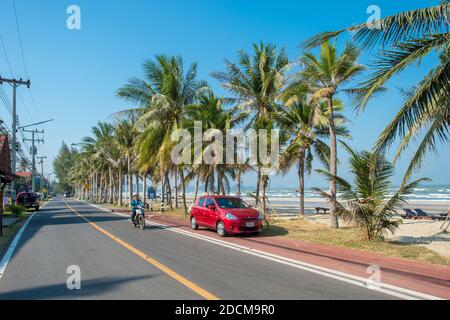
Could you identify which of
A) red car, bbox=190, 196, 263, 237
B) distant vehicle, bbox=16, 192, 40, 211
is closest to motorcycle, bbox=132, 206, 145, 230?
red car, bbox=190, 196, 263, 237

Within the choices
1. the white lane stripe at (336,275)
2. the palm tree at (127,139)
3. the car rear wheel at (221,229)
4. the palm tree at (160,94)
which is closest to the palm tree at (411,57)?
the white lane stripe at (336,275)

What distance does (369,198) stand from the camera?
11.8 m

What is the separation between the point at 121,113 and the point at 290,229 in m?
18.2

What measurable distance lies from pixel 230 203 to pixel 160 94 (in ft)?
46.7

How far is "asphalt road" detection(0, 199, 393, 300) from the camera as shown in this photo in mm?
6086

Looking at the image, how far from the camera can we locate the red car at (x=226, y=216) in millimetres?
13797

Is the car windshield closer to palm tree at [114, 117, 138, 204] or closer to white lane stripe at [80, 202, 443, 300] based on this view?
white lane stripe at [80, 202, 443, 300]

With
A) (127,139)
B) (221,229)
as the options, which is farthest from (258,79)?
(127,139)

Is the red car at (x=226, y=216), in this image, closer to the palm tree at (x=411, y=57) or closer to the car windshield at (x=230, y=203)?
the car windshield at (x=230, y=203)

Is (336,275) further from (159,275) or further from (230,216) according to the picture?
(230,216)

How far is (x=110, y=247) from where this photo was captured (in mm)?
11203

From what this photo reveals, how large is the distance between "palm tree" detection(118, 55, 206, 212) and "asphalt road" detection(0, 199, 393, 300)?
53.4ft
